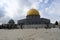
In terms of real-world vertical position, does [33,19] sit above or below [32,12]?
below

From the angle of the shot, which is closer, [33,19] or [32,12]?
[32,12]

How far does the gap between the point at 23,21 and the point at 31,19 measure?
2.65 metres

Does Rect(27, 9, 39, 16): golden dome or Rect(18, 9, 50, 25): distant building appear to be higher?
Rect(27, 9, 39, 16): golden dome

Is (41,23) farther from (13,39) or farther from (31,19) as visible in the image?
(13,39)

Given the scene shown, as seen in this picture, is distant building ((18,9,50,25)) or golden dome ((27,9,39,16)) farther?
distant building ((18,9,50,25))

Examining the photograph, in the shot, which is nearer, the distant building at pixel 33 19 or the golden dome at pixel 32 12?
the golden dome at pixel 32 12

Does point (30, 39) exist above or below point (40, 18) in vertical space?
below

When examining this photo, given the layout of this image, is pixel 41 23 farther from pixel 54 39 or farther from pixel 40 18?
pixel 54 39

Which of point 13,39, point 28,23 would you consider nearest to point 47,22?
point 28,23

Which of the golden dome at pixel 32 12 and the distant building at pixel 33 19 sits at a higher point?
the golden dome at pixel 32 12

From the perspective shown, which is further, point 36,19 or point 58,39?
point 36,19

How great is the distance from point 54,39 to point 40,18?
4423 centimetres

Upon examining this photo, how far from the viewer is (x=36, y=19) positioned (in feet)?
188

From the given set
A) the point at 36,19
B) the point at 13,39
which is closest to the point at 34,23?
the point at 36,19
